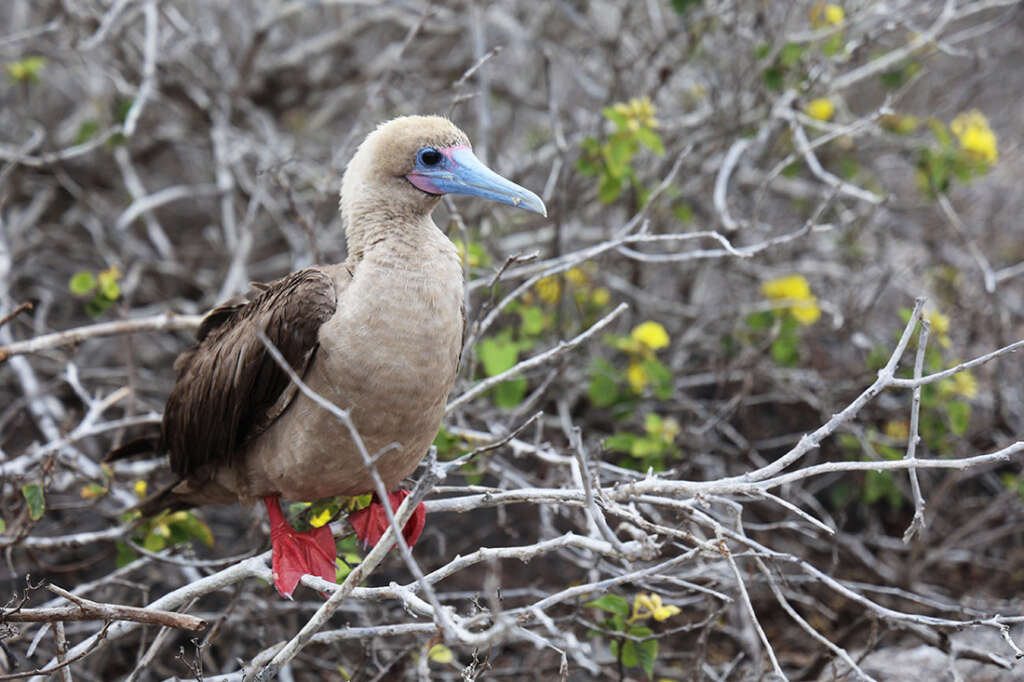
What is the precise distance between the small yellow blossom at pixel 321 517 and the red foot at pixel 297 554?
7 centimetres

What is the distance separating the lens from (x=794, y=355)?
3537 millimetres

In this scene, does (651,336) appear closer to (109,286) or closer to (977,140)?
A: (977,140)

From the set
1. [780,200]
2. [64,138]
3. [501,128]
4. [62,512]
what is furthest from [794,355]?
[64,138]

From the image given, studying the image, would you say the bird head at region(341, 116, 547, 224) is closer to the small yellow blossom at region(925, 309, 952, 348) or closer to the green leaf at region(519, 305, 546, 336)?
the green leaf at region(519, 305, 546, 336)

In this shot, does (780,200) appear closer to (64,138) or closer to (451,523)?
(451,523)

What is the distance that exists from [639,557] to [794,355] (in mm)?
2201

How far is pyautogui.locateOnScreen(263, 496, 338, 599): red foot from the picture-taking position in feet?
7.18

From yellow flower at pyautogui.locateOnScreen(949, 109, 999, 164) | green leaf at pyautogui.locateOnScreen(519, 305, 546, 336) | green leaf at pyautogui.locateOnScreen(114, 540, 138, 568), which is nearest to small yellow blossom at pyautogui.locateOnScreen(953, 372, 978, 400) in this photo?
yellow flower at pyautogui.locateOnScreen(949, 109, 999, 164)

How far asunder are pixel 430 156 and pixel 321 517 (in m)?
0.99

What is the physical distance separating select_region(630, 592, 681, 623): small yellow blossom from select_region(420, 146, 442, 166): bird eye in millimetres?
1209

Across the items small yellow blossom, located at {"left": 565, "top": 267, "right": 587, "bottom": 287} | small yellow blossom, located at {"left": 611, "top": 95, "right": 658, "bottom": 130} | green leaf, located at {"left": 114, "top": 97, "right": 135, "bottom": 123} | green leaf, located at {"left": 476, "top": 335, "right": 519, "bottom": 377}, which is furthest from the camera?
green leaf, located at {"left": 114, "top": 97, "right": 135, "bottom": 123}

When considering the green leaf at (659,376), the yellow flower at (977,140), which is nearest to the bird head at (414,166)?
the green leaf at (659,376)

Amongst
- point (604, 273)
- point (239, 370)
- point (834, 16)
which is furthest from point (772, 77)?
point (239, 370)

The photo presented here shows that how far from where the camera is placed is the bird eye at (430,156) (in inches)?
91.6
